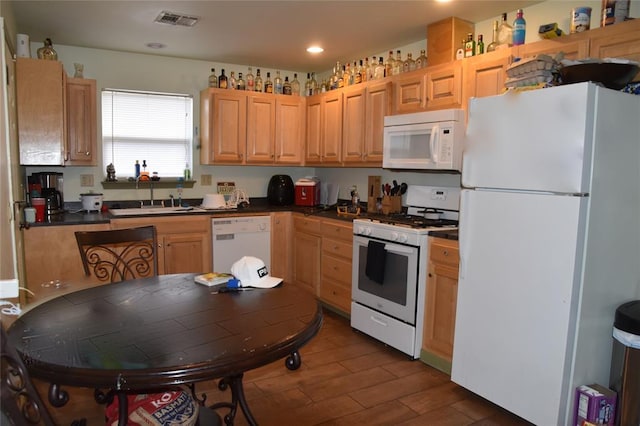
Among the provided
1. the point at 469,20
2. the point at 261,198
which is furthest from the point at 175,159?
the point at 469,20

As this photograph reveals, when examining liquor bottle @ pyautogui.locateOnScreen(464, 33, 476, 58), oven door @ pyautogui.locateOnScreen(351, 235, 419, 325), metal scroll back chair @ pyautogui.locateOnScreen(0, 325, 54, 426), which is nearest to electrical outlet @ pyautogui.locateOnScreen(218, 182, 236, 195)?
oven door @ pyautogui.locateOnScreen(351, 235, 419, 325)

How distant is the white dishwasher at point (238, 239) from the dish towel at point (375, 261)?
1.35m

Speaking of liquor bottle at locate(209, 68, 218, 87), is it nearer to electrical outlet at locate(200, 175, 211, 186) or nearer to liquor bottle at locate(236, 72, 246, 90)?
liquor bottle at locate(236, 72, 246, 90)

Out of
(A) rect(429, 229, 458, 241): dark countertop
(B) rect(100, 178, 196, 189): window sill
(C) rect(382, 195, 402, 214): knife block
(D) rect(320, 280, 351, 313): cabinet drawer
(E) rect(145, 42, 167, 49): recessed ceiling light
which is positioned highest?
(E) rect(145, 42, 167, 49): recessed ceiling light

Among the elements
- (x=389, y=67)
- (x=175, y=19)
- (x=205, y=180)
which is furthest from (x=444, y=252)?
(x=205, y=180)

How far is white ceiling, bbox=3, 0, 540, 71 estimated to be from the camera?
2.98m

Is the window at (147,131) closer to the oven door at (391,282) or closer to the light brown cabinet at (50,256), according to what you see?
the light brown cabinet at (50,256)

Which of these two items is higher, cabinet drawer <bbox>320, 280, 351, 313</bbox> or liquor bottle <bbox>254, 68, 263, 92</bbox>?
liquor bottle <bbox>254, 68, 263, 92</bbox>

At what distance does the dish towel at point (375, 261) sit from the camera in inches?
127

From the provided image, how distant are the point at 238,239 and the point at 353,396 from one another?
6.73ft

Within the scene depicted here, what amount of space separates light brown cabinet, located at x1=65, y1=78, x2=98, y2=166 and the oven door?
2414 millimetres

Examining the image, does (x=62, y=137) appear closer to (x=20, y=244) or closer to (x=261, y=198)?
(x=20, y=244)

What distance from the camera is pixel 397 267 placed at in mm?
3154

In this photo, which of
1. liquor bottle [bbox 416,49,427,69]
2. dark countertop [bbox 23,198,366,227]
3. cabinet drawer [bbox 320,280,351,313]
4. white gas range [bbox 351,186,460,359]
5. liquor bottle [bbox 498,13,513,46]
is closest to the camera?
liquor bottle [bbox 498,13,513,46]
